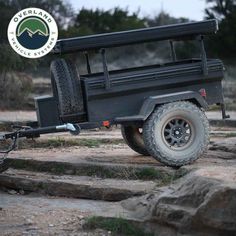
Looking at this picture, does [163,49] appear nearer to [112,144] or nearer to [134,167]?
[112,144]

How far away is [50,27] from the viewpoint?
1382 cm

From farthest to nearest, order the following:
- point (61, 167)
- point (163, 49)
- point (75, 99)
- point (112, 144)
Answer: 1. point (163, 49)
2. point (112, 144)
3. point (61, 167)
4. point (75, 99)

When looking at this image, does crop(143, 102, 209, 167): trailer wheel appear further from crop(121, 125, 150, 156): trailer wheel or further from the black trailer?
crop(121, 125, 150, 156): trailer wheel

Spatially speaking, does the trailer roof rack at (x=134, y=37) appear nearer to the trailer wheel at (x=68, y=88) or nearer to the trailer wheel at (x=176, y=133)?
the trailer wheel at (x=68, y=88)

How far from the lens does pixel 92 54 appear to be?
617 inches

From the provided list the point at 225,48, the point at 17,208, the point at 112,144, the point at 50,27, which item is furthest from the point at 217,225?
the point at 225,48

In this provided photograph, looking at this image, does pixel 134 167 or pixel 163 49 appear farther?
pixel 163 49

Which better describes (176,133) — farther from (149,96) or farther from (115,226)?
(115,226)

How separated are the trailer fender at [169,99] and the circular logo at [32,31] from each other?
14.8 feet

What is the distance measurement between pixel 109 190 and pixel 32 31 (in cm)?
585

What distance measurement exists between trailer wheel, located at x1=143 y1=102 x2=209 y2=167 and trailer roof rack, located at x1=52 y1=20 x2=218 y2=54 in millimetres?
989

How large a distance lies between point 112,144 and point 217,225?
6.87 m

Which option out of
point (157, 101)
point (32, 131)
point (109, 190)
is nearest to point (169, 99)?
point (157, 101)

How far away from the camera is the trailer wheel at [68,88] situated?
9.10 metres
